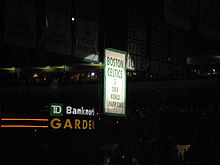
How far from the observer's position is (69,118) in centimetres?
843

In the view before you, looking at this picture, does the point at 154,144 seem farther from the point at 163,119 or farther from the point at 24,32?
the point at 24,32

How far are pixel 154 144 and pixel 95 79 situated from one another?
43.9ft

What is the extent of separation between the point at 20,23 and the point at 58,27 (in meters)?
1.01

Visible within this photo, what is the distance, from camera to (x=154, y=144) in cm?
1825

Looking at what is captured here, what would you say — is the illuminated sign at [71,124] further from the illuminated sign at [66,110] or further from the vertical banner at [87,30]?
the vertical banner at [87,30]

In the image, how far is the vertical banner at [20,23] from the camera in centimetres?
628

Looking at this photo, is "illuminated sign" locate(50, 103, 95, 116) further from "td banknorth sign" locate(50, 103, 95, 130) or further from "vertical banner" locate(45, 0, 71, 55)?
Result: "vertical banner" locate(45, 0, 71, 55)

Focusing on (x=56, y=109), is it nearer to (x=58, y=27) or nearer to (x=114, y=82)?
(x=114, y=82)

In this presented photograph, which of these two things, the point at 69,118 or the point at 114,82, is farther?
the point at 69,118

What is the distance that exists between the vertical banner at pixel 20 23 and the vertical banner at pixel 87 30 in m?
1.25

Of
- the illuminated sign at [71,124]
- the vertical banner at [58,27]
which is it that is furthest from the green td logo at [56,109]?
the vertical banner at [58,27]

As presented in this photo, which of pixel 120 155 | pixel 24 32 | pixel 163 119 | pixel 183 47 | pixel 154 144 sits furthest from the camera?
pixel 163 119

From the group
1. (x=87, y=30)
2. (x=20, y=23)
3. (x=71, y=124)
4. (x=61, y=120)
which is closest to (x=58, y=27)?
(x=87, y=30)

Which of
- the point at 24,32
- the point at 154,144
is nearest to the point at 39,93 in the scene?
the point at 154,144
